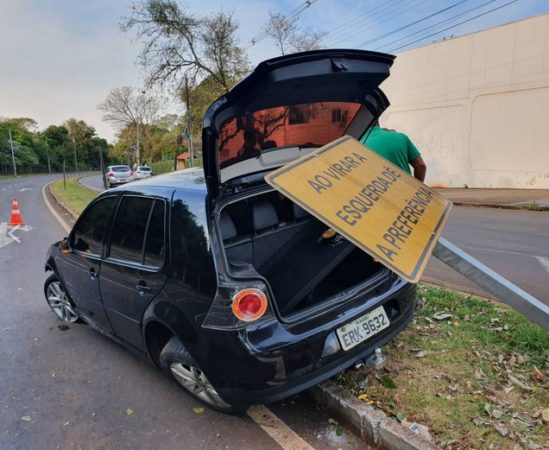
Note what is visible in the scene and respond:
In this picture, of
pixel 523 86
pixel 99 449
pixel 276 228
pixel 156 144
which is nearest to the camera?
pixel 99 449

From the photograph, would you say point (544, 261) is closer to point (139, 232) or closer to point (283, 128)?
point (283, 128)

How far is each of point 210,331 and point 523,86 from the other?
1738 centimetres

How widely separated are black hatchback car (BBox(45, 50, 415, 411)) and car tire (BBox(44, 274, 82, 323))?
0.77 m

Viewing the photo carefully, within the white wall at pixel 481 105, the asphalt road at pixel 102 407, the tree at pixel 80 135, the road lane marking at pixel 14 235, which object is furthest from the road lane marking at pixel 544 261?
the tree at pixel 80 135

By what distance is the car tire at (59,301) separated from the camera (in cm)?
423

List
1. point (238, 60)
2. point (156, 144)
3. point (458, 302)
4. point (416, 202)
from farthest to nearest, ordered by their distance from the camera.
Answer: point (156, 144), point (238, 60), point (458, 302), point (416, 202)

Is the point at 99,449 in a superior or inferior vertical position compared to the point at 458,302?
inferior

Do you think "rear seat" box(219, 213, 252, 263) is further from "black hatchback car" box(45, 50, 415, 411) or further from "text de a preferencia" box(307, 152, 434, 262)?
"text de a preferencia" box(307, 152, 434, 262)

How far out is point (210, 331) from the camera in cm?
231

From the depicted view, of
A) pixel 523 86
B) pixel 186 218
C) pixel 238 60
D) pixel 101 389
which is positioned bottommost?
pixel 101 389

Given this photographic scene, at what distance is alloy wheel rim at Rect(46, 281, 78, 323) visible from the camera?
4262mm

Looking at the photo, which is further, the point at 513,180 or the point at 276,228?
the point at 513,180

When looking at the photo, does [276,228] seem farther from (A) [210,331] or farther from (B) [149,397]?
(B) [149,397]

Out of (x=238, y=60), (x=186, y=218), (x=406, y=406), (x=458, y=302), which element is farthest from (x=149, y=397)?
(x=238, y=60)
